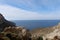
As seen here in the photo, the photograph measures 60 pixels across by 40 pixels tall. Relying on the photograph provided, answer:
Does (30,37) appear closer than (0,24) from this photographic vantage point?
Yes

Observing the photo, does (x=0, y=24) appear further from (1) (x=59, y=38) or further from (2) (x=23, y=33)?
(1) (x=59, y=38)

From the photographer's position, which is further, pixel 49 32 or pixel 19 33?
pixel 49 32

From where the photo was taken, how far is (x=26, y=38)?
30.1 meters

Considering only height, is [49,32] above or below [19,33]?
below

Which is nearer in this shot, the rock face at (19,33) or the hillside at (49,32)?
the rock face at (19,33)

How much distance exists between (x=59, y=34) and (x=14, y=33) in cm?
746

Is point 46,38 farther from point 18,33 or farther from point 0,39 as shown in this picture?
point 0,39

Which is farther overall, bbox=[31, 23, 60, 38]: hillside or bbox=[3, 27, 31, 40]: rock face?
bbox=[31, 23, 60, 38]: hillside

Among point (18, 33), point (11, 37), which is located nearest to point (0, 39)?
point (11, 37)

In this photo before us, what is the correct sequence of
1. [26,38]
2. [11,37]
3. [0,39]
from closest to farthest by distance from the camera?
[0,39]
[11,37]
[26,38]

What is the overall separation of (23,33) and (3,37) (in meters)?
4.59

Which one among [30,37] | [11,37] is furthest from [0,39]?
[30,37]

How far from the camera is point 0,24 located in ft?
121

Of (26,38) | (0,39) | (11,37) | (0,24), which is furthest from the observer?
(0,24)
